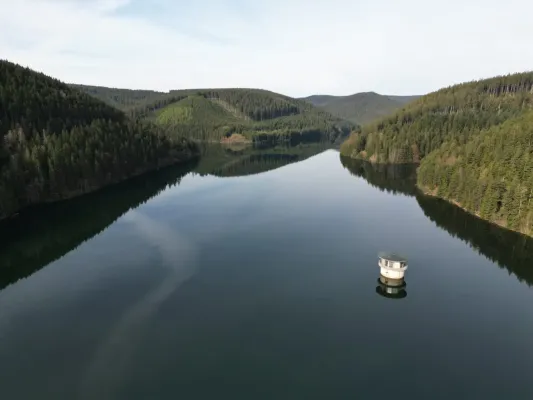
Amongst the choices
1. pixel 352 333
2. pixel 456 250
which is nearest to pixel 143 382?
pixel 352 333

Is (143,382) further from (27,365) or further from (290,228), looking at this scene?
(290,228)

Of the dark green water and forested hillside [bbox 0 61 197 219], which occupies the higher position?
forested hillside [bbox 0 61 197 219]

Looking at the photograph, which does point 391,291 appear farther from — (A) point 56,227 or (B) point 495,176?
(A) point 56,227

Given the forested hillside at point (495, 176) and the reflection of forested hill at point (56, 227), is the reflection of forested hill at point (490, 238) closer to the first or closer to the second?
the forested hillside at point (495, 176)

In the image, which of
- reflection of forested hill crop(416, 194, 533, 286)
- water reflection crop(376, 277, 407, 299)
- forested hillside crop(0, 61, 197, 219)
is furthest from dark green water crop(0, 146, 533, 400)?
forested hillside crop(0, 61, 197, 219)

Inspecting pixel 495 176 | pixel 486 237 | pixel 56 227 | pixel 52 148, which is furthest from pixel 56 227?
pixel 495 176

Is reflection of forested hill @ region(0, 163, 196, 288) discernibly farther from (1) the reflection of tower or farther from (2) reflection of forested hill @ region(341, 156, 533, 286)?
(2) reflection of forested hill @ region(341, 156, 533, 286)
